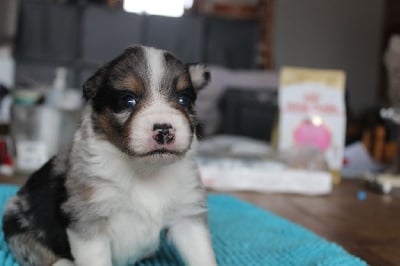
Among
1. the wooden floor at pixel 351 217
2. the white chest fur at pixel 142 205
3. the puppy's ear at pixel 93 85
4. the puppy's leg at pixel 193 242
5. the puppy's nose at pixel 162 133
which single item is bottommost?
the wooden floor at pixel 351 217

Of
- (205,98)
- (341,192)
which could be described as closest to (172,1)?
(205,98)

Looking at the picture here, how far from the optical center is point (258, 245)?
1.56 metres

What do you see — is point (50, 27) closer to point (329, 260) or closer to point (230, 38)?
point (230, 38)

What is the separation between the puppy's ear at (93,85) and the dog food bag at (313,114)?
1945 millimetres

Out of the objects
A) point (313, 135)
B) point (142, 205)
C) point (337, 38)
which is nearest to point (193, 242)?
point (142, 205)

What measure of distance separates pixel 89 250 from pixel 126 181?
0.57 ft

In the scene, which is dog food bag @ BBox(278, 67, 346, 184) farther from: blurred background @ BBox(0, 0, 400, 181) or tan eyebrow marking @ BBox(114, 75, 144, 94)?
tan eyebrow marking @ BBox(114, 75, 144, 94)

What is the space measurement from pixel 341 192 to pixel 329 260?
1.54 meters

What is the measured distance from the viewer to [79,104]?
3.17m

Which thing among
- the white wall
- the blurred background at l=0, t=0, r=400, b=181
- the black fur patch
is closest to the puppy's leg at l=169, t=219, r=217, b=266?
the black fur patch

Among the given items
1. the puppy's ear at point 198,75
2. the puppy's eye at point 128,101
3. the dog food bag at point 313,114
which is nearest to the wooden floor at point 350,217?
the dog food bag at point 313,114

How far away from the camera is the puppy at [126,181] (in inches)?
42.6

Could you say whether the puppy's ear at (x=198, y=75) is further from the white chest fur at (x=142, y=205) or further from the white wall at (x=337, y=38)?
the white wall at (x=337, y=38)

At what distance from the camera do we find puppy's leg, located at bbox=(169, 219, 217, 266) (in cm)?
118
